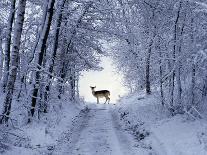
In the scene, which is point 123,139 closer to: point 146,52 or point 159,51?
point 159,51

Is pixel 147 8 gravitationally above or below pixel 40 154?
above

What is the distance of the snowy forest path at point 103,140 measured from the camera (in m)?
12.9

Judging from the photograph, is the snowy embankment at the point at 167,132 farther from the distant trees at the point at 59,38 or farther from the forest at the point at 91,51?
the distant trees at the point at 59,38

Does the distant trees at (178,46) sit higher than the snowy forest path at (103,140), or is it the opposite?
the distant trees at (178,46)

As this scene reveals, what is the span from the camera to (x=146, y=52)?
65.6 feet

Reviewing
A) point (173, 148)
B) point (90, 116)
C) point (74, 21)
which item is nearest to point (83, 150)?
point (173, 148)

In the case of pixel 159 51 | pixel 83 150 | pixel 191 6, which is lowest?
pixel 83 150

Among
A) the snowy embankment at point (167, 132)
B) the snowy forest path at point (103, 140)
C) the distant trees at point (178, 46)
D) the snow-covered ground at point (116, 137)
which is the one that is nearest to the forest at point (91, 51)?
Answer: the distant trees at point (178, 46)

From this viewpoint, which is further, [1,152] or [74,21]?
[74,21]

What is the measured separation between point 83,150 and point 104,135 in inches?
119

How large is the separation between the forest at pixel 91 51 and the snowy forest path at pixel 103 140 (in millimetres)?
1819

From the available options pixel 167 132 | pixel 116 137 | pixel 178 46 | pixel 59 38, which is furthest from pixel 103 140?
pixel 59 38

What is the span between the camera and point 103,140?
14.9m

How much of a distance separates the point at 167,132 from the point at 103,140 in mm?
2312
